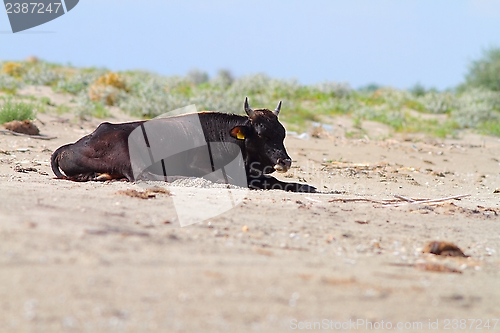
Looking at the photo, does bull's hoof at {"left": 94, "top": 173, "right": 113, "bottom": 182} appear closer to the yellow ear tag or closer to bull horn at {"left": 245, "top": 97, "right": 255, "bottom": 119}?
the yellow ear tag

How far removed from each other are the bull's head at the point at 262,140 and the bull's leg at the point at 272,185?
0.76ft

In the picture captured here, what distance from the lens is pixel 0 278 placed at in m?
3.53

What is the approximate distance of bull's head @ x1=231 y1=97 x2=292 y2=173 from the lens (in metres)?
8.91

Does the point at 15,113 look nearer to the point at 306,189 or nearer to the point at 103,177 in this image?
the point at 103,177

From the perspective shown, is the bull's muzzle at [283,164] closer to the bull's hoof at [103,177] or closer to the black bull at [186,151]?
the black bull at [186,151]

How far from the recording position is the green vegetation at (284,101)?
17314mm

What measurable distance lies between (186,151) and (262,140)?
3.58ft

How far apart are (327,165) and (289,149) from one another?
1574mm

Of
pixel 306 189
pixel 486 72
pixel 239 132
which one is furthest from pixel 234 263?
pixel 486 72

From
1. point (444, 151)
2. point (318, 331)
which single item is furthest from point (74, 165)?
point (444, 151)

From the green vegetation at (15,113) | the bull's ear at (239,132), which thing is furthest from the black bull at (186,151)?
the green vegetation at (15,113)

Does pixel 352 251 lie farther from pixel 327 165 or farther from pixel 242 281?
pixel 327 165

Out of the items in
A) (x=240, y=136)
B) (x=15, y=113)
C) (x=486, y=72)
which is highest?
(x=15, y=113)

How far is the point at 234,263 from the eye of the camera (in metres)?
4.17
